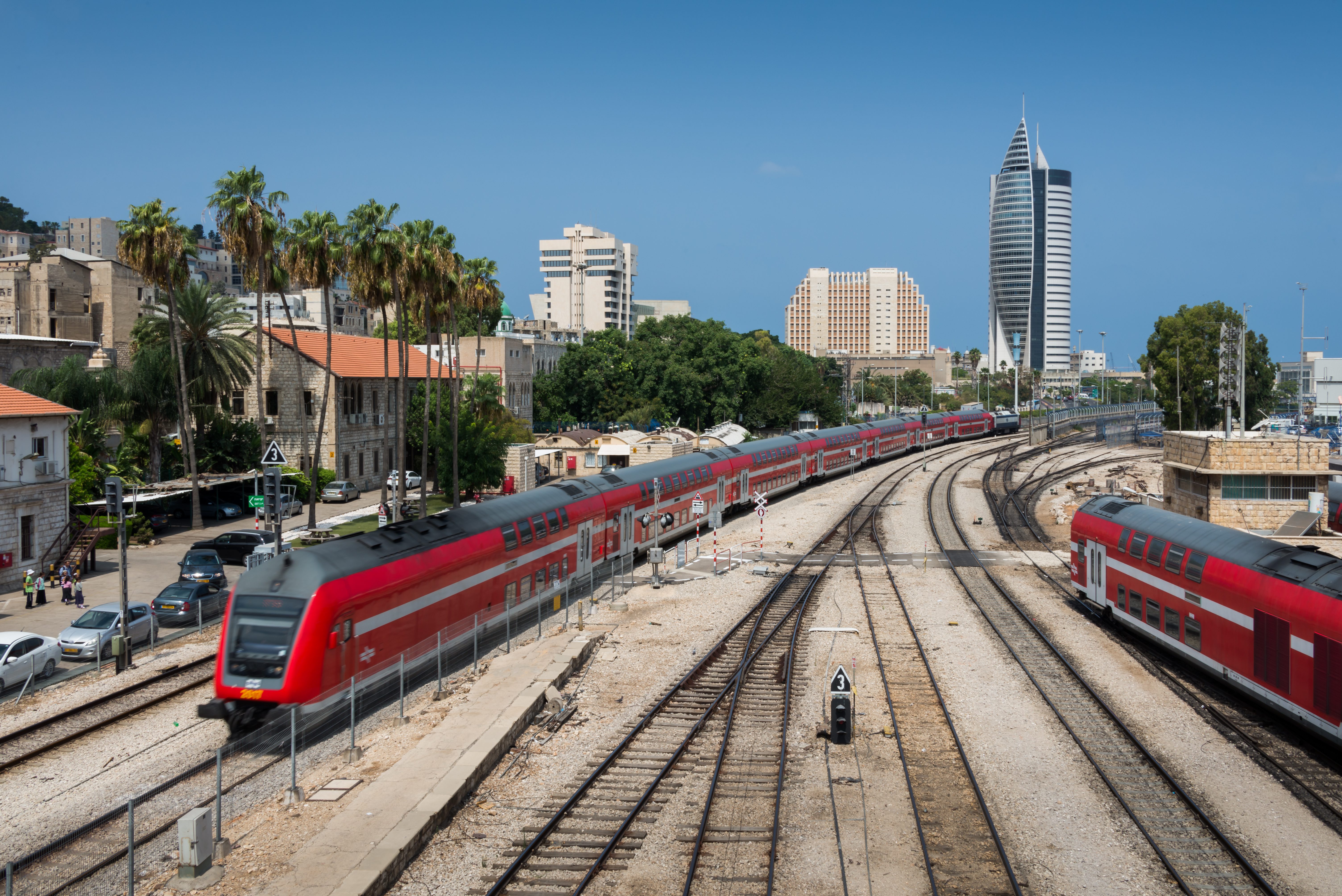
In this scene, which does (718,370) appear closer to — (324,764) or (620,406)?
(620,406)

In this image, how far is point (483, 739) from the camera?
19.0 metres

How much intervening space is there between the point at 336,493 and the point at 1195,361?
60.9m

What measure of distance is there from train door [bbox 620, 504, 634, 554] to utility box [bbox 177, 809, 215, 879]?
24.5 meters

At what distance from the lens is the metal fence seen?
13516mm

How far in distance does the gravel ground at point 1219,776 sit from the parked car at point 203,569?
27.1 metres

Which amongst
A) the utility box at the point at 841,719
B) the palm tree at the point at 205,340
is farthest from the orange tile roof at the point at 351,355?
the utility box at the point at 841,719

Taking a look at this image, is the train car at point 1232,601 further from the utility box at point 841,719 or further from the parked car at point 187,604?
the parked car at point 187,604

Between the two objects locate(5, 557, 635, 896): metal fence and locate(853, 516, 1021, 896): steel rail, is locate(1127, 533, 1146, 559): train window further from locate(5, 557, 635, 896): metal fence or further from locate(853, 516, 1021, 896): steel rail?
locate(5, 557, 635, 896): metal fence

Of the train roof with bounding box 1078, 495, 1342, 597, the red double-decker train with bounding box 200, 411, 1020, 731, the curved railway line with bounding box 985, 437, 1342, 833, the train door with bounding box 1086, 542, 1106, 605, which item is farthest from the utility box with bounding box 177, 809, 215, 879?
the train door with bounding box 1086, 542, 1106, 605

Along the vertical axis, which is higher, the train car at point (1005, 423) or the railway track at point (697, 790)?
the train car at point (1005, 423)

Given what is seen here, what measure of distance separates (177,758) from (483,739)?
226 inches

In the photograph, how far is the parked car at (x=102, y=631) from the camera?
2639cm

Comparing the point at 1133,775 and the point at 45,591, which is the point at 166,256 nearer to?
the point at 45,591

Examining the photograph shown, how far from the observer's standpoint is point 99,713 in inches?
872
